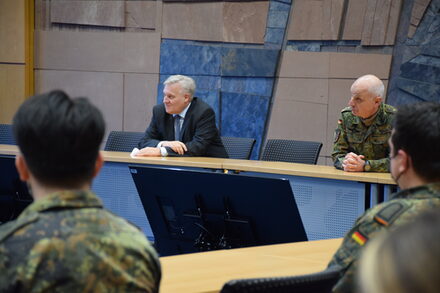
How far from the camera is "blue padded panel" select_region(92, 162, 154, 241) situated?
4965 mm

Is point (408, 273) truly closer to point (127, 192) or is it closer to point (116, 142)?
point (127, 192)

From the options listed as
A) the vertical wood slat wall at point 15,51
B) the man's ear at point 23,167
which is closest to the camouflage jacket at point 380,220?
the man's ear at point 23,167

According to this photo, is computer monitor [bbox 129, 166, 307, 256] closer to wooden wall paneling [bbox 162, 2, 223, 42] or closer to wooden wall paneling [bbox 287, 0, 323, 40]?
wooden wall paneling [bbox 287, 0, 323, 40]

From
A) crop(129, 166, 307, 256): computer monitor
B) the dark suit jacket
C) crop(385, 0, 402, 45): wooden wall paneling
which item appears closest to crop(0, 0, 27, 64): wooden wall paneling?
the dark suit jacket

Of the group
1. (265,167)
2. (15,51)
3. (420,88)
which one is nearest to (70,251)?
(265,167)

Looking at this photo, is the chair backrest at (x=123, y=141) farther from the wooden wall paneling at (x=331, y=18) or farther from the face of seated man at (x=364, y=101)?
the wooden wall paneling at (x=331, y=18)

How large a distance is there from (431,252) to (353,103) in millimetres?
4111

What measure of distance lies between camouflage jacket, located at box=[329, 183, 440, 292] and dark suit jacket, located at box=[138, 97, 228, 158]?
3.55 metres

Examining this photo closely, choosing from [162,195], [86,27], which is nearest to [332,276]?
[162,195]

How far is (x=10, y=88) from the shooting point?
7797mm

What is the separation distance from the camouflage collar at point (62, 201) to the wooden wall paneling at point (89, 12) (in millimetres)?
6507

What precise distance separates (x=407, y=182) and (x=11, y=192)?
3300mm

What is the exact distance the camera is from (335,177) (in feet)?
13.7

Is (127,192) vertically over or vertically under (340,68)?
under
